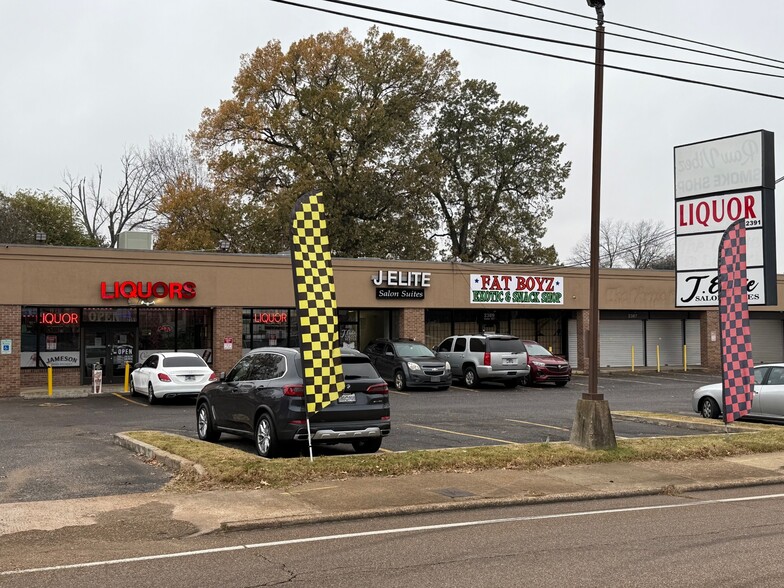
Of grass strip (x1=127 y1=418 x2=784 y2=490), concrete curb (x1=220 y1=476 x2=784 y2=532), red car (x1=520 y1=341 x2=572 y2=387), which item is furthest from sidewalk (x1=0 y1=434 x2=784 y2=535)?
red car (x1=520 y1=341 x2=572 y2=387)


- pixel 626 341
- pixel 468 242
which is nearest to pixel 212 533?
pixel 626 341

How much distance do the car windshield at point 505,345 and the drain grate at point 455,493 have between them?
1838 centimetres

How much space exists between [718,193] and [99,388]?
61.7 ft

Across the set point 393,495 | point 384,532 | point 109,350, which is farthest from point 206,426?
point 109,350

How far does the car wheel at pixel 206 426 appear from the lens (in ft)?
48.6

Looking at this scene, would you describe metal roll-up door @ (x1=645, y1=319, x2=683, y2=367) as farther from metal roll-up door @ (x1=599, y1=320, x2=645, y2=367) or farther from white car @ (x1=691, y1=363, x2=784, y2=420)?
white car @ (x1=691, y1=363, x2=784, y2=420)

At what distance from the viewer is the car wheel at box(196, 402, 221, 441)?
14.8 m

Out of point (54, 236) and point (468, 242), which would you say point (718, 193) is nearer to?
point (468, 242)

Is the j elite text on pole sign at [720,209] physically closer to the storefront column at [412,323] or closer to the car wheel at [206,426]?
the car wheel at [206,426]

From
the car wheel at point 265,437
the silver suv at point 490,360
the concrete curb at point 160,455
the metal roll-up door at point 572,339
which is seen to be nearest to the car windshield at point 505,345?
the silver suv at point 490,360

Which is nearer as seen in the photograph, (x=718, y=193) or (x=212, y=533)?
(x=212, y=533)

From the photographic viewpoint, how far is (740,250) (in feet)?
52.5

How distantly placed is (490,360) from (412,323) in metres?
5.60

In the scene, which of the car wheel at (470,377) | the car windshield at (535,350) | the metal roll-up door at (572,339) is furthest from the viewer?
the metal roll-up door at (572,339)
